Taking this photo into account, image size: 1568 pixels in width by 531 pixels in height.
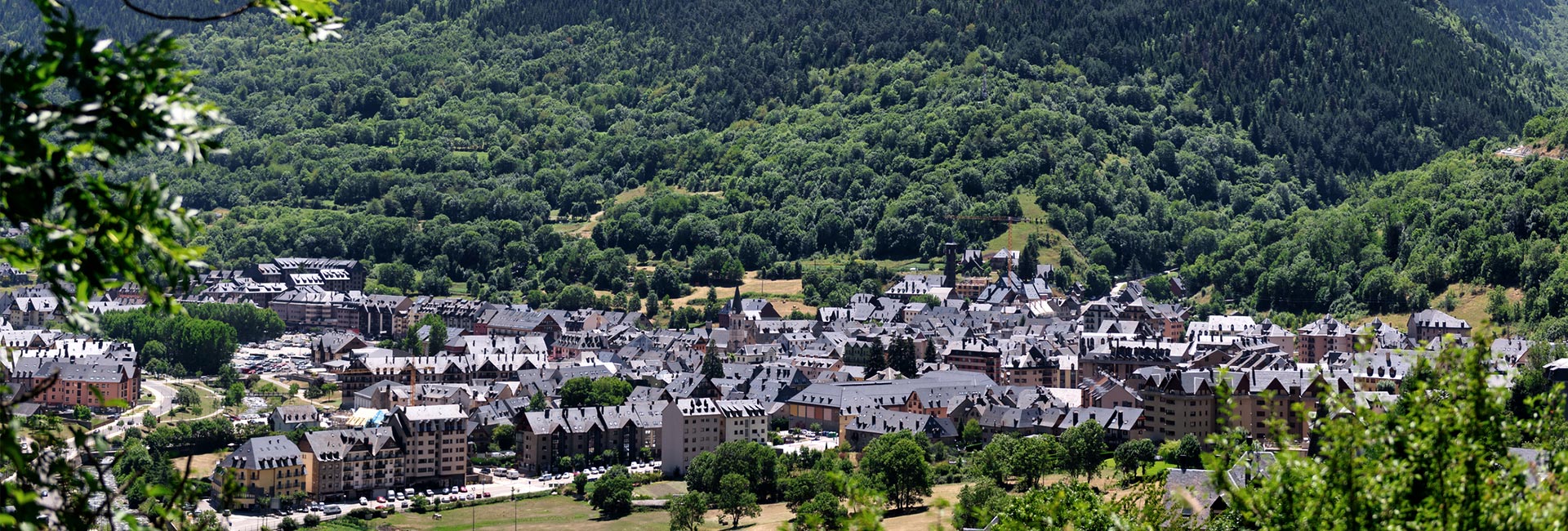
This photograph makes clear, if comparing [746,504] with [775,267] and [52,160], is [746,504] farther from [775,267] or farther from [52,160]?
[775,267]

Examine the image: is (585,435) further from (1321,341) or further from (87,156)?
(87,156)

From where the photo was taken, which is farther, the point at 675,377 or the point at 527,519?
the point at 675,377

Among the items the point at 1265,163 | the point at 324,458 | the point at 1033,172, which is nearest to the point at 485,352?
the point at 324,458

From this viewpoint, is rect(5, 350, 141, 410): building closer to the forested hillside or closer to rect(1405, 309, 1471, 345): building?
rect(1405, 309, 1471, 345): building

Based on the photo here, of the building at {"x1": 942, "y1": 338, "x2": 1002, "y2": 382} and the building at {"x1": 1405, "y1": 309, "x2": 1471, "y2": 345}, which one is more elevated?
the building at {"x1": 1405, "y1": 309, "x2": 1471, "y2": 345}

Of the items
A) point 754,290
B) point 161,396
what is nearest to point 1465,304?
point 754,290

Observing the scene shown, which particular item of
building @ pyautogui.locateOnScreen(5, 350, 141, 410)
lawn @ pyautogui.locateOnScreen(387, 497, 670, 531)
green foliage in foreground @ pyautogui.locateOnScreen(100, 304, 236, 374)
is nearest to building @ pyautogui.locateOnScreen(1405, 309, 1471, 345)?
lawn @ pyautogui.locateOnScreen(387, 497, 670, 531)
